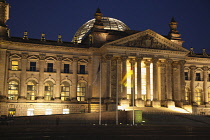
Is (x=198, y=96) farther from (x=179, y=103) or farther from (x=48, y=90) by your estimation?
(x=48, y=90)

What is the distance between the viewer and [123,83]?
218 ft

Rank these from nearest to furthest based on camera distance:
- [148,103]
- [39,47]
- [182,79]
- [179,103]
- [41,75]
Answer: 1. [41,75]
2. [39,47]
3. [148,103]
4. [179,103]
5. [182,79]

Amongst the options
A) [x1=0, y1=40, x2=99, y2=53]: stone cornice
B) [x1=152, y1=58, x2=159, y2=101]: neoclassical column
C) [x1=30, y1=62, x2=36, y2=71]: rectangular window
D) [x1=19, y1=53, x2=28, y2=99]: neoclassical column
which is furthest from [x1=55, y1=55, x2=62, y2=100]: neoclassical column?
[x1=152, y1=58, x2=159, y2=101]: neoclassical column

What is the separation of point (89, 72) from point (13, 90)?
54.4ft

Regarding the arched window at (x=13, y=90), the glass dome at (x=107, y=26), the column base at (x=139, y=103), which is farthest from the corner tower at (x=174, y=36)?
the arched window at (x=13, y=90)

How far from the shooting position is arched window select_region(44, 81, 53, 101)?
222 ft

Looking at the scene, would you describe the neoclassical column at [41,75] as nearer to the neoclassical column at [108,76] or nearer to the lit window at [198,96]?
the neoclassical column at [108,76]

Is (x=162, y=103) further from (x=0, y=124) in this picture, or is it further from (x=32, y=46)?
(x=0, y=124)

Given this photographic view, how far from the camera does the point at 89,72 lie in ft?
232

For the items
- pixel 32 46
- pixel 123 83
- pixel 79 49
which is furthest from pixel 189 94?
pixel 32 46

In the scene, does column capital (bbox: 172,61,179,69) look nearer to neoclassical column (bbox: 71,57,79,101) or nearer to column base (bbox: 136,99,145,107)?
column base (bbox: 136,99,145,107)

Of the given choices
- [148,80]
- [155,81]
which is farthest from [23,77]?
[155,81]

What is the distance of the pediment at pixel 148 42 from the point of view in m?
68.5

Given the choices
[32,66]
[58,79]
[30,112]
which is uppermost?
[32,66]
